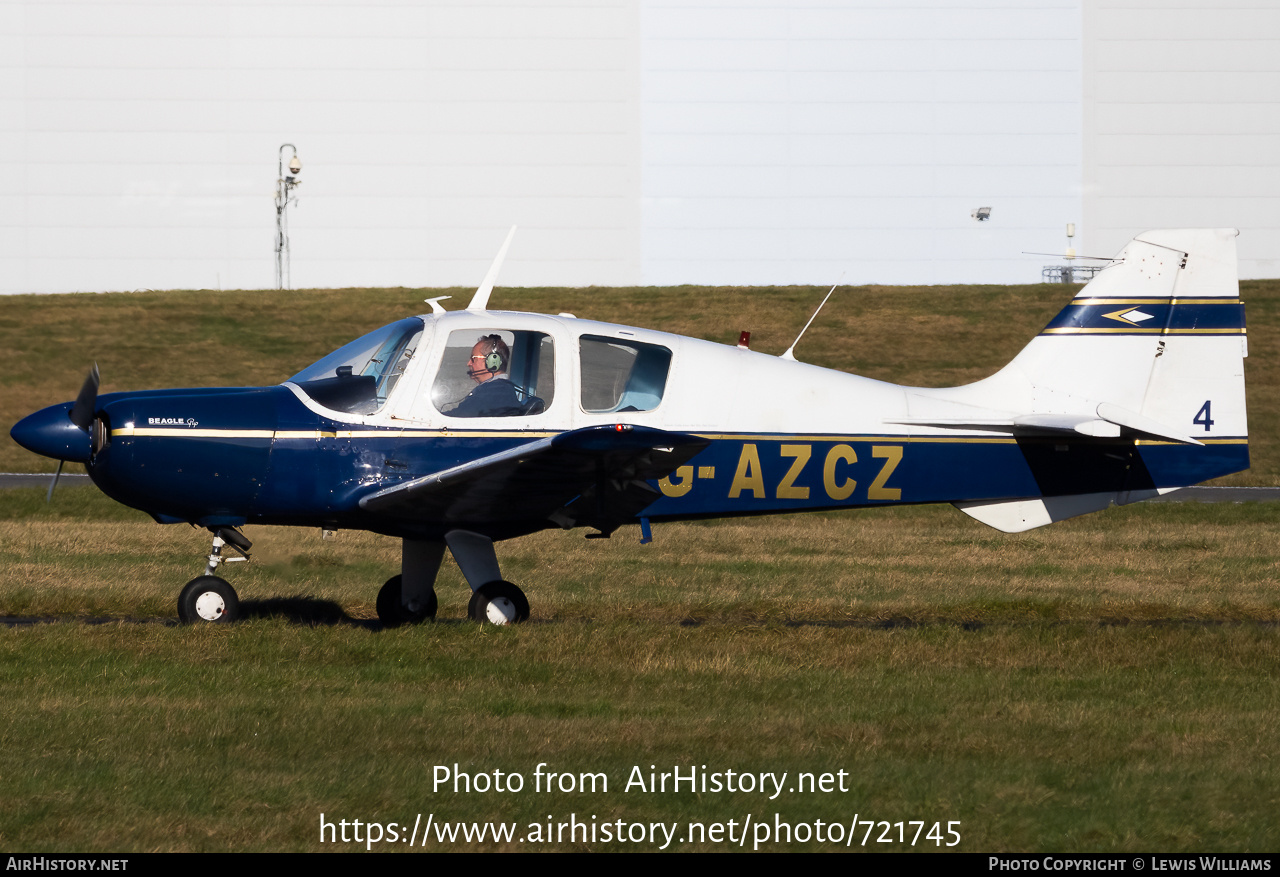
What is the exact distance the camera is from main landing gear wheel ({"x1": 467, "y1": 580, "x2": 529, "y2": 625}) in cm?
870

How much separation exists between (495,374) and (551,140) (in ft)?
101

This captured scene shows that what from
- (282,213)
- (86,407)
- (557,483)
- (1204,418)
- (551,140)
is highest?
(551,140)

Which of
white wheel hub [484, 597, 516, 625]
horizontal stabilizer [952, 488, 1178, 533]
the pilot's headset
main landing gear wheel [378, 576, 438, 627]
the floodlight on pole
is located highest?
the floodlight on pole

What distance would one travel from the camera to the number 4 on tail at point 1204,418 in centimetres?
959

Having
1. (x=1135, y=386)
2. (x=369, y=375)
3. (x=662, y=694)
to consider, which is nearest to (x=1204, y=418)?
(x=1135, y=386)

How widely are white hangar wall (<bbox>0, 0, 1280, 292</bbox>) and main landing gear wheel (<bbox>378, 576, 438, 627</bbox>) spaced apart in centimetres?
2958

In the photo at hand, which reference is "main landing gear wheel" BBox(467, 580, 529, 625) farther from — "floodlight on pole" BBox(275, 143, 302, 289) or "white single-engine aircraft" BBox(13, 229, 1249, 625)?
"floodlight on pole" BBox(275, 143, 302, 289)

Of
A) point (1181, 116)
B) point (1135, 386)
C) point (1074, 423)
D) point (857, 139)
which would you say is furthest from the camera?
point (1181, 116)

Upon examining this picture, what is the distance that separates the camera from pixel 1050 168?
3991 cm

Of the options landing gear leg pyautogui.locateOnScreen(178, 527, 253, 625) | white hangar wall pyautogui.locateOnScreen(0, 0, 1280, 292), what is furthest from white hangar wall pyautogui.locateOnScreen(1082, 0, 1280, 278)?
landing gear leg pyautogui.locateOnScreen(178, 527, 253, 625)

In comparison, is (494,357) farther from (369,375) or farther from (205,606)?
(205,606)

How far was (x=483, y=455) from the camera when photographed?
28.2 feet

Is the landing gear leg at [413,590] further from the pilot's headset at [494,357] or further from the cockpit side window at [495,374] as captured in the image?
the pilot's headset at [494,357]

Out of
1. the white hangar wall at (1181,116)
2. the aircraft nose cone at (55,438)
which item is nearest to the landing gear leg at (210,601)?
the aircraft nose cone at (55,438)
